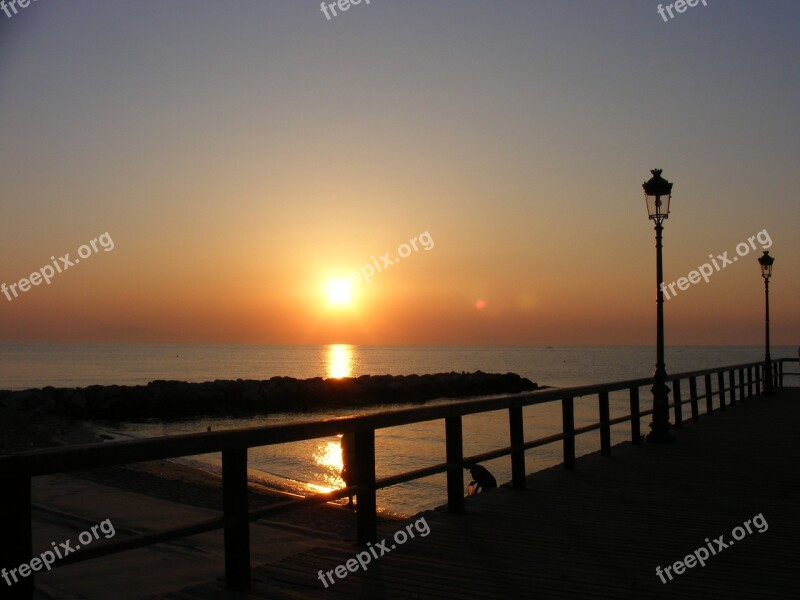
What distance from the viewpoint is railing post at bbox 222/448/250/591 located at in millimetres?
4266

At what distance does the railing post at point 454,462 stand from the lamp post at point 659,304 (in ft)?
21.7

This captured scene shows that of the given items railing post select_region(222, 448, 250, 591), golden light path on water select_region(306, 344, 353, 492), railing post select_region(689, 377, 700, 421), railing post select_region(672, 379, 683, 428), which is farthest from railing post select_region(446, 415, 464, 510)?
golden light path on water select_region(306, 344, 353, 492)

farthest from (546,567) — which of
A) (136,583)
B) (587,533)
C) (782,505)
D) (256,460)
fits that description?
(256,460)

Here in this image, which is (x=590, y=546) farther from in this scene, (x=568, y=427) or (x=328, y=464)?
(x=328, y=464)

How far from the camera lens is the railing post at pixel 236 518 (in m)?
4.27

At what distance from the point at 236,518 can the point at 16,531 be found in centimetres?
130

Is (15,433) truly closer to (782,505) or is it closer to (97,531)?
(97,531)

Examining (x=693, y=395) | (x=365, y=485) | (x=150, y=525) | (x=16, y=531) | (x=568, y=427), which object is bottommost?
(x=150, y=525)

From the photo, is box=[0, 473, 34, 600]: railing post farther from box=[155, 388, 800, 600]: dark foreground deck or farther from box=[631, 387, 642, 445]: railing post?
box=[631, 387, 642, 445]: railing post

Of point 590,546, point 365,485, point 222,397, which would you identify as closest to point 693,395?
point 590,546

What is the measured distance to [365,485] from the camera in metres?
5.24

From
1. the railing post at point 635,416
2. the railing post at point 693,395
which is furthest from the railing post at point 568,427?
the railing post at point 693,395

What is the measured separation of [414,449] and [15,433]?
12656mm

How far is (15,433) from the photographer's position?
22.2m
